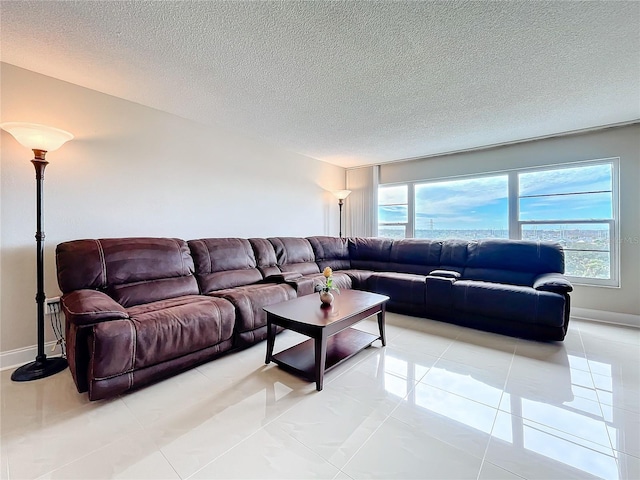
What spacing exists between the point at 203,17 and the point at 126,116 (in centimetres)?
169

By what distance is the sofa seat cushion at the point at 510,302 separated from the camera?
8.69 feet

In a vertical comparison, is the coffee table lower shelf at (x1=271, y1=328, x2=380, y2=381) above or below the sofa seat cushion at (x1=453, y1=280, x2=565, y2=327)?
below

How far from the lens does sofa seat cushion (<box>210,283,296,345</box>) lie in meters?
2.44

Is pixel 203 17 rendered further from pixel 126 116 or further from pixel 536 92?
pixel 536 92

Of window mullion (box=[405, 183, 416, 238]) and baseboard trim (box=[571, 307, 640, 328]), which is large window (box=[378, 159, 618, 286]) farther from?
baseboard trim (box=[571, 307, 640, 328])

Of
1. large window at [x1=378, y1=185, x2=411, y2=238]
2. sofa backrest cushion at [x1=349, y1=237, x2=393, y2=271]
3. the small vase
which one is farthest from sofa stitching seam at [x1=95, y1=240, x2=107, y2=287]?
large window at [x1=378, y1=185, x2=411, y2=238]

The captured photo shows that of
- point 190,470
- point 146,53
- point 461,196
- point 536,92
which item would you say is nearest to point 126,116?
point 146,53

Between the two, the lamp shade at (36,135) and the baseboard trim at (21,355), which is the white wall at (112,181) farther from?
the lamp shade at (36,135)

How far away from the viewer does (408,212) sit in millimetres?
5078

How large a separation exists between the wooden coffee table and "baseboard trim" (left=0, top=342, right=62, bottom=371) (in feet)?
6.16

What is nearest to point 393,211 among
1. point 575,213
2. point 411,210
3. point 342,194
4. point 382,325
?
point 411,210

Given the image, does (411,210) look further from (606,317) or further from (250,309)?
(250,309)

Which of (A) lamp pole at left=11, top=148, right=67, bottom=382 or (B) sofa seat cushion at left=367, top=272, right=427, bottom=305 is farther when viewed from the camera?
(B) sofa seat cushion at left=367, top=272, right=427, bottom=305

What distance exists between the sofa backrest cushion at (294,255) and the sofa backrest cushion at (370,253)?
88cm
